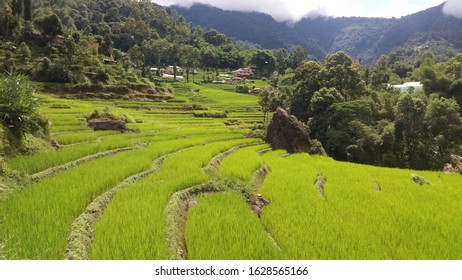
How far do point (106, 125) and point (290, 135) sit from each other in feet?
44.1

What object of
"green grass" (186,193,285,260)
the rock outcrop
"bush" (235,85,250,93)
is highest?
"green grass" (186,193,285,260)

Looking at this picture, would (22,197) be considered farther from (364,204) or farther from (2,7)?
(2,7)

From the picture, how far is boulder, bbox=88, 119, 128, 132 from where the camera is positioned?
2400cm

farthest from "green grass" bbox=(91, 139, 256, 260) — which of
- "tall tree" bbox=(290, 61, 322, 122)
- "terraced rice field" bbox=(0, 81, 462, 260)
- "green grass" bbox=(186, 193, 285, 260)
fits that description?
"tall tree" bbox=(290, 61, 322, 122)

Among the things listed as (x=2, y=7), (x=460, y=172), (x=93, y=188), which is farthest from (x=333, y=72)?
(x=2, y=7)

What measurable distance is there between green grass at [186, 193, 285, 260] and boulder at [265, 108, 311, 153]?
16.2 m

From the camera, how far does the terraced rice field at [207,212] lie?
6.89m

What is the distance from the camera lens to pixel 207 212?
910 cm

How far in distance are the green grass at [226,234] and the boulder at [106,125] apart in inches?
643

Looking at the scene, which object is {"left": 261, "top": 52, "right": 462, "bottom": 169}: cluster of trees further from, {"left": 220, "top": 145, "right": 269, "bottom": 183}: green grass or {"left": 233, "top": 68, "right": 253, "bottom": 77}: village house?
{"left": 233, "top": 68, "right": 253, "bottom": 77}: village house

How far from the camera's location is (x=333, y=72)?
47.3 m

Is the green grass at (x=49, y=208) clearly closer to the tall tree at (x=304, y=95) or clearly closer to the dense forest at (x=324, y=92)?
the dense forest at (x=324, y=92)

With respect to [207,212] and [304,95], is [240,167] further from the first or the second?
[304,95]

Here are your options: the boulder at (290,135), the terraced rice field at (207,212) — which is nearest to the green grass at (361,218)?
the terraced rice field at (207,212)
